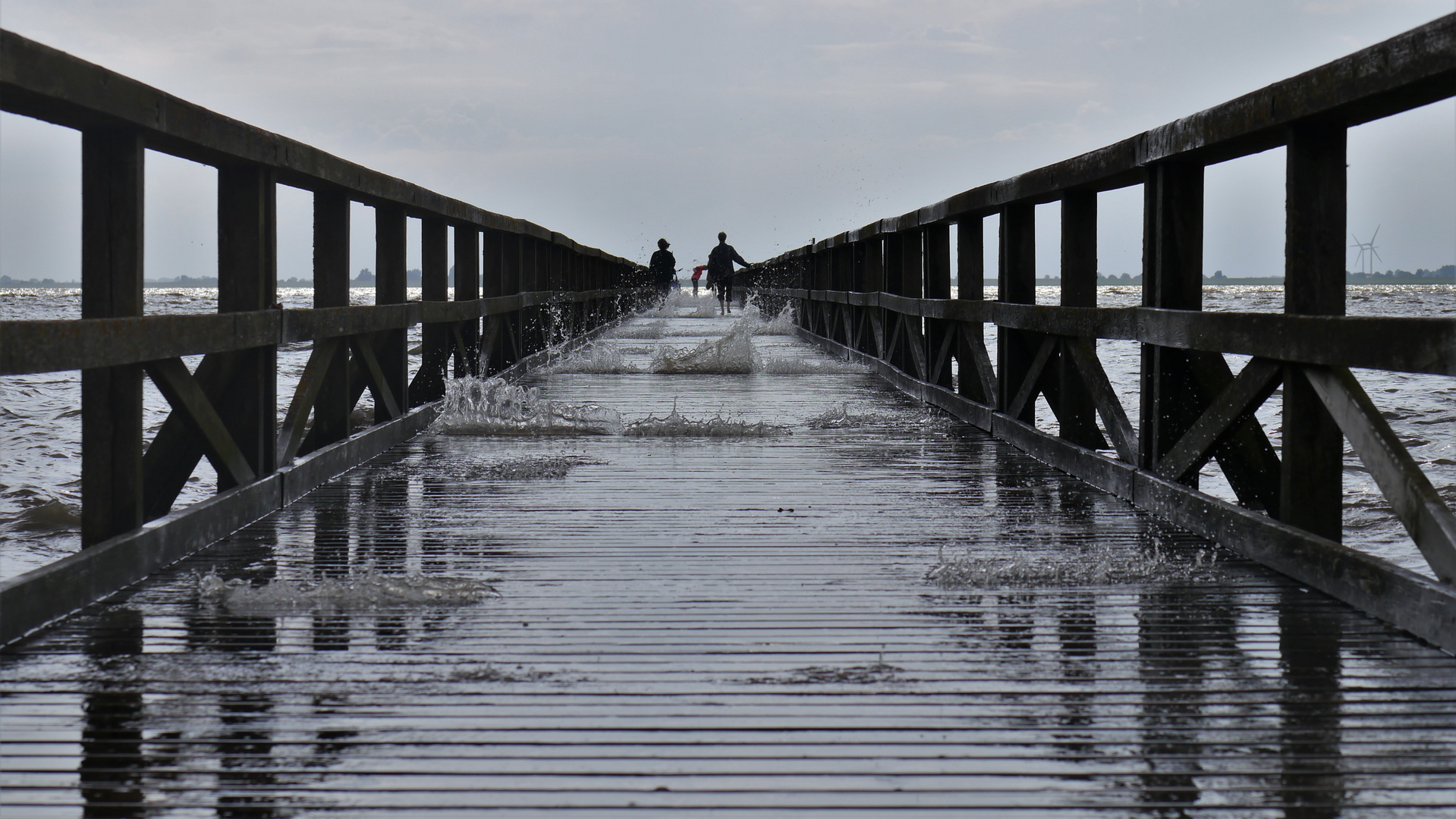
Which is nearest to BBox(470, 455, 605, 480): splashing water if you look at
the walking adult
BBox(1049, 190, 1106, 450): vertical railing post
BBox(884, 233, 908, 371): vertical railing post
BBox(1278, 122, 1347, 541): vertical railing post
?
BBox(1049, 190, 1106, 450): vertical railing post

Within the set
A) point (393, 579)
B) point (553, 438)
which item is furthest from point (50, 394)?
point (393, 579)

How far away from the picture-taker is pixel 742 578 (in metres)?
3.88

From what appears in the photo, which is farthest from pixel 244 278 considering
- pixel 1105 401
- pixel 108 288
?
pixel 1105 401

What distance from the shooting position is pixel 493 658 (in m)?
3.01

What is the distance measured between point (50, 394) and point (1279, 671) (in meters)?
18.4

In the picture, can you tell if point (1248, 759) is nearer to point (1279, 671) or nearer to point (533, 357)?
point (1279, 671)

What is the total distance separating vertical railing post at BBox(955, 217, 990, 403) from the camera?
8484 millimetres

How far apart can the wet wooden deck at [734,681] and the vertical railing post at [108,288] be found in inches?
13.1

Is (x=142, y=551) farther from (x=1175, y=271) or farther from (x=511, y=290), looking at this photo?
(x=511, y=290)

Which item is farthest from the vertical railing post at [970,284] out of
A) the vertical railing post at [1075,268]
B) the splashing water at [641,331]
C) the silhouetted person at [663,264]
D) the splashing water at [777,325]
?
the silhouetted person at [663,264]

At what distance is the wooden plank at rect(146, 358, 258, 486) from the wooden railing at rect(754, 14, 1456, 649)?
3.34 meters

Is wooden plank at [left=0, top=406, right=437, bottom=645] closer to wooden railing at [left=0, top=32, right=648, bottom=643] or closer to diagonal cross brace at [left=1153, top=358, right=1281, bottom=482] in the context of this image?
wooden railing at [left=0, top=32, right=648, bottom=643]

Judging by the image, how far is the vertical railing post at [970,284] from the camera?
8484mm

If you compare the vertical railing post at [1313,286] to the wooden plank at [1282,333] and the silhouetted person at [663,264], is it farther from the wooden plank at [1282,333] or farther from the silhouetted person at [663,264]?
the silhouetted person at [663,264]
